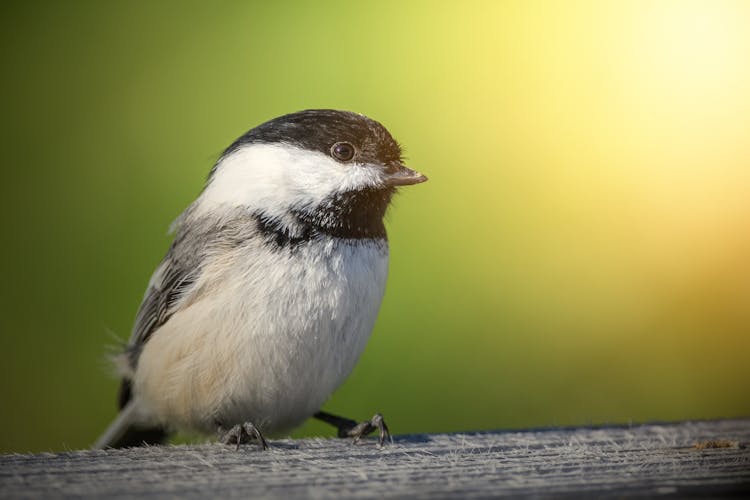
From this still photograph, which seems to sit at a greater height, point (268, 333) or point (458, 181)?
point (458, 181)

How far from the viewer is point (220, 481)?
134 centimetres

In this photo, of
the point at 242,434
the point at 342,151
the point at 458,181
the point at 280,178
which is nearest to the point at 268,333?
the point at 242,434

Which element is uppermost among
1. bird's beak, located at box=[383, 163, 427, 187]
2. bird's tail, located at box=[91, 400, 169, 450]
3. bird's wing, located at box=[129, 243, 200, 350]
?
bird's beak, located at box=[383, 163, 427, 187]

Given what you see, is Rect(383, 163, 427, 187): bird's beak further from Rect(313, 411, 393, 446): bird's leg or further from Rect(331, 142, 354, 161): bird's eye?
Rect(313, 411, 393, 446): bird's leg

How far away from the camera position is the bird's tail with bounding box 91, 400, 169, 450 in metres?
2.40

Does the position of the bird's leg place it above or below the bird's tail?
above

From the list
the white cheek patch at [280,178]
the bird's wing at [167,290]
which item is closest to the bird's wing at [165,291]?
the bird's wing at [167,290]

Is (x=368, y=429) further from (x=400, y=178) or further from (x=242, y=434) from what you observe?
(x=400, y=178)

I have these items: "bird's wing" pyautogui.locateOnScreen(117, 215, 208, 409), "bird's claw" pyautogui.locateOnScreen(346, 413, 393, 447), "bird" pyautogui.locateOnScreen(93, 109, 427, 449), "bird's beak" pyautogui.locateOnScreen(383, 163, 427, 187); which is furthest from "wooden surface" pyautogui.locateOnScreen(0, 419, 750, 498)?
"bird's beak" pyautogui.locateOnScreen(383, 163, 427, 187)

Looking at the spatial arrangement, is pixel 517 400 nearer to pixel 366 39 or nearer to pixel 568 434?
pixel 568 434

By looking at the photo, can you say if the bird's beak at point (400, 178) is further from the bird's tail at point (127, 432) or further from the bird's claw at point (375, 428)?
the bird's tail at point (127, 432)

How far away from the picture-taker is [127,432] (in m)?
2.43

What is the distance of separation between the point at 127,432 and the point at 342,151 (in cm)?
100

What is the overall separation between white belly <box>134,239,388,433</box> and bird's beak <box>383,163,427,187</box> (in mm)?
163
